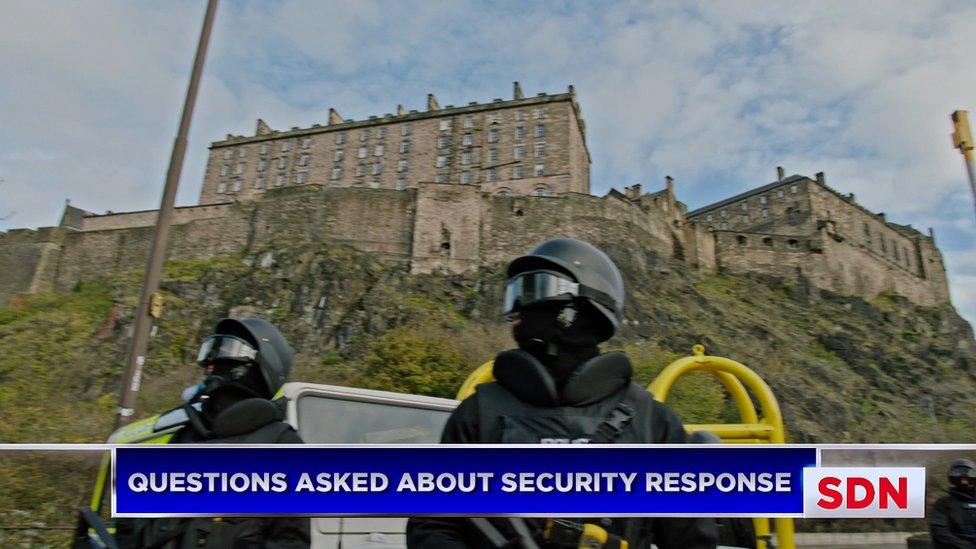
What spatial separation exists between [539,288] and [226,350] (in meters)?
1.92

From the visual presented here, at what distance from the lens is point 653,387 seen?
387 cm

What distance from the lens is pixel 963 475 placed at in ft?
8.99

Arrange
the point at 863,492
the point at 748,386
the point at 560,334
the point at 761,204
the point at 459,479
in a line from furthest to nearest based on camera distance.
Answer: the point at 761,204, the point at 748,386, the point at 560,334, the point at 863,492, the point at 459,479

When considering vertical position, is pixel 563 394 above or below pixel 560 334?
below

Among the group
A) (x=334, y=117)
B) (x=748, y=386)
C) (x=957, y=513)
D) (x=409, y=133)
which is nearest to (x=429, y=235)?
(x=409, y=133)

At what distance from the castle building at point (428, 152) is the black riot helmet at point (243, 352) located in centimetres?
4833

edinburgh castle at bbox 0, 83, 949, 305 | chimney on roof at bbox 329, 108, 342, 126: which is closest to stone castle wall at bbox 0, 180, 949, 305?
edinburgh castle at bbox 0, 83, 949, 305

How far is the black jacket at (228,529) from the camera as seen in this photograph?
241 centimetres

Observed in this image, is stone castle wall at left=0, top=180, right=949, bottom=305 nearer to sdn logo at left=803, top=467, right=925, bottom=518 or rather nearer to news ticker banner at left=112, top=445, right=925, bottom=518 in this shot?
sdn logo at left=803, top=467, right=925, bottom=518

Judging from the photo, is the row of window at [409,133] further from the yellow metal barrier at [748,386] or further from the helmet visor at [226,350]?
the helmet visor at [226,350]

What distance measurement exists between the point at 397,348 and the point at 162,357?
53.4ft

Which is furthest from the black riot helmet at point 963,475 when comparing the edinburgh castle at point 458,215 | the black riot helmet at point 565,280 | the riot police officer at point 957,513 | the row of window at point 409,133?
the row of window at point 409,133

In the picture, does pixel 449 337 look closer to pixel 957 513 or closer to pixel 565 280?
pixel 957 513

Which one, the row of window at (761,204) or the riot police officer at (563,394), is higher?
the row of window at (761,204)
